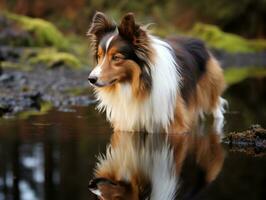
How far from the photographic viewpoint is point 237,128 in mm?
8055

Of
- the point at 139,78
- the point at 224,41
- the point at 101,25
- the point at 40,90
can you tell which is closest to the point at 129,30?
the point at 101,25

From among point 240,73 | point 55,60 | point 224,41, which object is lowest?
point 240,73

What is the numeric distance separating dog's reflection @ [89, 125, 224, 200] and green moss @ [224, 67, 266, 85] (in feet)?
29.5

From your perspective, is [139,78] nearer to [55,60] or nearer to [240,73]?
[55,60]

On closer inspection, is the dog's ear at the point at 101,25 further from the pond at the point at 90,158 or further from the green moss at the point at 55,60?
the green moss at the point at 55,60

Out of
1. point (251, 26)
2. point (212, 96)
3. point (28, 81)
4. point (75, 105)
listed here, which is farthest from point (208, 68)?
point (251, 26)

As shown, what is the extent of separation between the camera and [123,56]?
7441mm

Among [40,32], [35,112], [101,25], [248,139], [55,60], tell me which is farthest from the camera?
[40,32]

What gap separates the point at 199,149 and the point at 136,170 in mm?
1197

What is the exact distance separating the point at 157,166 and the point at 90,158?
71 cm

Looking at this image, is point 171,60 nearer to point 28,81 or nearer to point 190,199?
point 190,199

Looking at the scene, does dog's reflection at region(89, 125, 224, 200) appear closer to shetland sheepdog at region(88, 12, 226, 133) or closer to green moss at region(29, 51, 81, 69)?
shetland sheepdog at region(88, 12, 226, 133)

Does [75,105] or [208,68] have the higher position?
[208,68]

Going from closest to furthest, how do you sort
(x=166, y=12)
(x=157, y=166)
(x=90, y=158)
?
(x=157, y=166)
(x=90, y=158)
(x=166, y=12)
